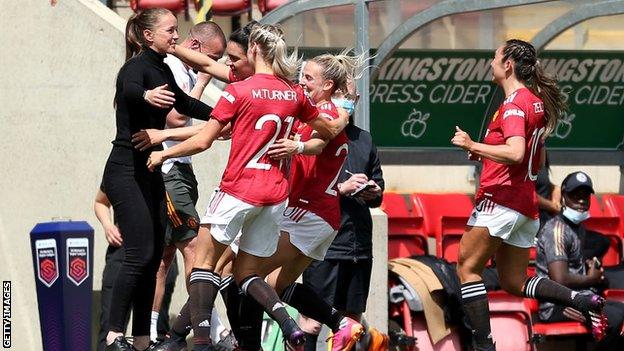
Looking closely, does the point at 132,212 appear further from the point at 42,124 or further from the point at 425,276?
the point at 425,276

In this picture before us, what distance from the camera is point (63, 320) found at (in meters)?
9.33

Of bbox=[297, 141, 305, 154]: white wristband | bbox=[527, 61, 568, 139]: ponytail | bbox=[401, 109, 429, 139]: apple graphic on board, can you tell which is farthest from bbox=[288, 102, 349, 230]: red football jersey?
bbox=[401, 109, 429, 139]: apple graphic on board

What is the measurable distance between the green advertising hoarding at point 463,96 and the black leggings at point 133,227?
16.1 feet

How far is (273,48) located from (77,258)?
6.36 feet

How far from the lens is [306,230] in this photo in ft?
29.1

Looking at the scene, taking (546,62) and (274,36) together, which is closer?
(274,36)

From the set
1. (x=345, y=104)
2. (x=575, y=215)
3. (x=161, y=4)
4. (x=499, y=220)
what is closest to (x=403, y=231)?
(x=575, y=215)

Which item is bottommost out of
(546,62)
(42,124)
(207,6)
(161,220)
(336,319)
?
(336,319)

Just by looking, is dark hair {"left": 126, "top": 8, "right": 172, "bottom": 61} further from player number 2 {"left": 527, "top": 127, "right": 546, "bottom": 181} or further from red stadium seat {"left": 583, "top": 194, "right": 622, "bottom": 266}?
red stadium seat {"left": 583, "top": 194, "right": 622, "bottom": 266}

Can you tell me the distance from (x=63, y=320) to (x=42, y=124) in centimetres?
169

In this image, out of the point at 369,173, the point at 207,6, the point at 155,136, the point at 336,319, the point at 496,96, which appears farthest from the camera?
the point at 207,6

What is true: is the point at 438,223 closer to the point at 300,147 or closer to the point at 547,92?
the point at 547,92

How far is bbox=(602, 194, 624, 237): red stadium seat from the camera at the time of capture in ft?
41.7

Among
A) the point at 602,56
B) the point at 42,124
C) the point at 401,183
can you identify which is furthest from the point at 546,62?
the point at 42,124
